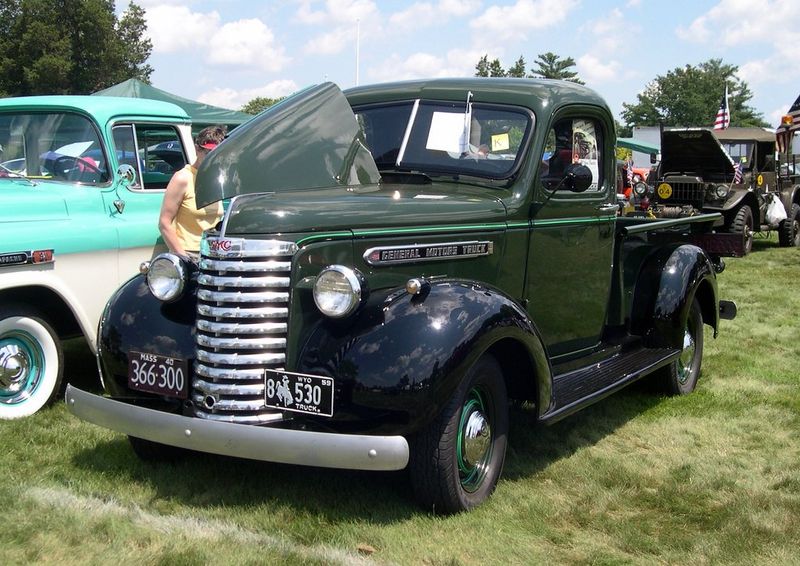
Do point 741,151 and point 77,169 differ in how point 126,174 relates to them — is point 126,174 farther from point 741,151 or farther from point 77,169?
point 741,151

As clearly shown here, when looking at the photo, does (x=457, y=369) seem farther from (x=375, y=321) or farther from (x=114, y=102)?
(x=114, y=102)

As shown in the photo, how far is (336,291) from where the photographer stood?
11.2 ft

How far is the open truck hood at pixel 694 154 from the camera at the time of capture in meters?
15.0

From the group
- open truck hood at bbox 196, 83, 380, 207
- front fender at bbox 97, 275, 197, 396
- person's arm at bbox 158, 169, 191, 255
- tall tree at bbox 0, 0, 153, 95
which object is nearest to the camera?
front fender at bbox 97, 275, 197, 396

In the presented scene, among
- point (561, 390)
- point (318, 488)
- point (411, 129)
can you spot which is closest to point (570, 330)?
point (561, 390)

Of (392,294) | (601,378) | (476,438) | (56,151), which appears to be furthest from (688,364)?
(56,151)

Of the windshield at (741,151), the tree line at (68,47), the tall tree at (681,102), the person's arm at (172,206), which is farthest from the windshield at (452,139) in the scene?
the tall tree at (681,102)

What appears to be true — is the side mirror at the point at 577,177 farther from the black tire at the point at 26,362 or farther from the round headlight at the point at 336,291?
the black tire at the point at 26,362

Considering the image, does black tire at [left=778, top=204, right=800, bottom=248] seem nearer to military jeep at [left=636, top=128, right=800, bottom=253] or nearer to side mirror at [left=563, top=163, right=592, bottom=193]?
military jeep at [left=636, top=128, right=800, bottom=253]

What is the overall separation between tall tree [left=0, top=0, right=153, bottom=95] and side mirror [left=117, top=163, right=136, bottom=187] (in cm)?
3367

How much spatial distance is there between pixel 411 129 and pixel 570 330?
1512 mm

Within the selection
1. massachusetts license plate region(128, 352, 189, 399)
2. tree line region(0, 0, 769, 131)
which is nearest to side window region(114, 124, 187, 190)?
massachusetts license plate region(128, 352, 189, 399)

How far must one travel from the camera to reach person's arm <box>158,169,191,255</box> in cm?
563

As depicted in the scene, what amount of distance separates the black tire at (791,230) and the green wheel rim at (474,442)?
14.0 meters
